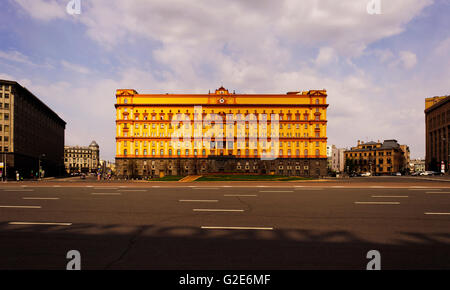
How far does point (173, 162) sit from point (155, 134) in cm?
991

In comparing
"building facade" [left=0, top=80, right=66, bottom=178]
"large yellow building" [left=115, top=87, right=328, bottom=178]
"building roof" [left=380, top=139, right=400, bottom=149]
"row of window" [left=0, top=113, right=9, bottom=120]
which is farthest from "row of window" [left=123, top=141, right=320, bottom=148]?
"building roof" [left=380, top=139, right=400, bottom=149]

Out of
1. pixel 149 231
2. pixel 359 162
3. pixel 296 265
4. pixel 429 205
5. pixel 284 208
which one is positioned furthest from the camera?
pixel 359 162

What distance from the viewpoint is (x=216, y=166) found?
268 feet

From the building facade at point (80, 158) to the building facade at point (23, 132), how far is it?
73.6 m

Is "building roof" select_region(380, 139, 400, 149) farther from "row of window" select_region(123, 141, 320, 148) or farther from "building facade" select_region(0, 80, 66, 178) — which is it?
"building facade" select_region(0, 80, 66, 178)

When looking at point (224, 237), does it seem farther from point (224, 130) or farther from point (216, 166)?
point (224, 130)

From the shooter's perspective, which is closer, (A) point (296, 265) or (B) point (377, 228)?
(A) point (296, 265)

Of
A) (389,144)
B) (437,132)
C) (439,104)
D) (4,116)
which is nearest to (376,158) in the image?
(389,144)

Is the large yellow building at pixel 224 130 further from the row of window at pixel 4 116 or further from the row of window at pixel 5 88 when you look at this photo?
the row of window at pixel 5 88

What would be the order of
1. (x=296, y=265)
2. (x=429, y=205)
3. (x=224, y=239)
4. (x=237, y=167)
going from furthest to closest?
(x=237, y=167)
(x=429, y=205)
(x=224, y=239)
(x=296, y=265)

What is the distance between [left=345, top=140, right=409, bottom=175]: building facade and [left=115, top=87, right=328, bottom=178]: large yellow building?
5487 centimetres

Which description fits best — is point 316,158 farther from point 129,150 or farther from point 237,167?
point 129,150
